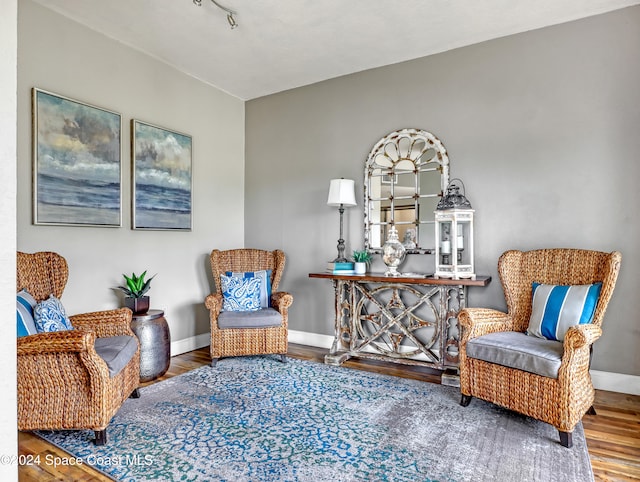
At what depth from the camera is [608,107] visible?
287 cm

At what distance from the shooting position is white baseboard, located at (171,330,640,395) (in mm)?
2814

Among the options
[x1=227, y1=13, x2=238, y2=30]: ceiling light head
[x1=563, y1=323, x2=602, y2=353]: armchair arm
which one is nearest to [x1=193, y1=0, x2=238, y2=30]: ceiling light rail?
[x1=227, y1=13, x2=238, y2=30]: ceiling light head

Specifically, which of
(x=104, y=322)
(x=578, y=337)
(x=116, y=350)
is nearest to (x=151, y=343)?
(x=104, y=322)

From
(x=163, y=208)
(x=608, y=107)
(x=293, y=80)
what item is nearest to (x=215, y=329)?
(x=163, y=208)

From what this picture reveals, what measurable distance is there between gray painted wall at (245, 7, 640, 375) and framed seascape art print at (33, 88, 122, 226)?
1.76 m

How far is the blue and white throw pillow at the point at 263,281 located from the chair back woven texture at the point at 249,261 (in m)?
0.09

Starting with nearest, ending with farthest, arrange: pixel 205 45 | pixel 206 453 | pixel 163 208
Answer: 1. pixel 206 453
2. pixel 205 45
3. pixel 163 208

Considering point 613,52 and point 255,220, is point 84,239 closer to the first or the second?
point 255,220

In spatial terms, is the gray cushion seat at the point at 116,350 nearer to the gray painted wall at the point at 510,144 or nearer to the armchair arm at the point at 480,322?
the gray painted wall at the point at 510,144

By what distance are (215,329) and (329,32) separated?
2614 mm

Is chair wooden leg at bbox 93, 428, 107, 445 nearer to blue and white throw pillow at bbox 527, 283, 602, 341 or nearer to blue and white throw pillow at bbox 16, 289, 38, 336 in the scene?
blue and white throw pillow at bbox 16, 289, 38, 336

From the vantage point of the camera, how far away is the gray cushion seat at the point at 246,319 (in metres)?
3.38

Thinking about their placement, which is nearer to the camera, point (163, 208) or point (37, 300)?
point (37, 300)

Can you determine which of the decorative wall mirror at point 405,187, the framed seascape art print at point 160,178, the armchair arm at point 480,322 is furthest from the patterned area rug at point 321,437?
the framed seascape art print at point 160,178
